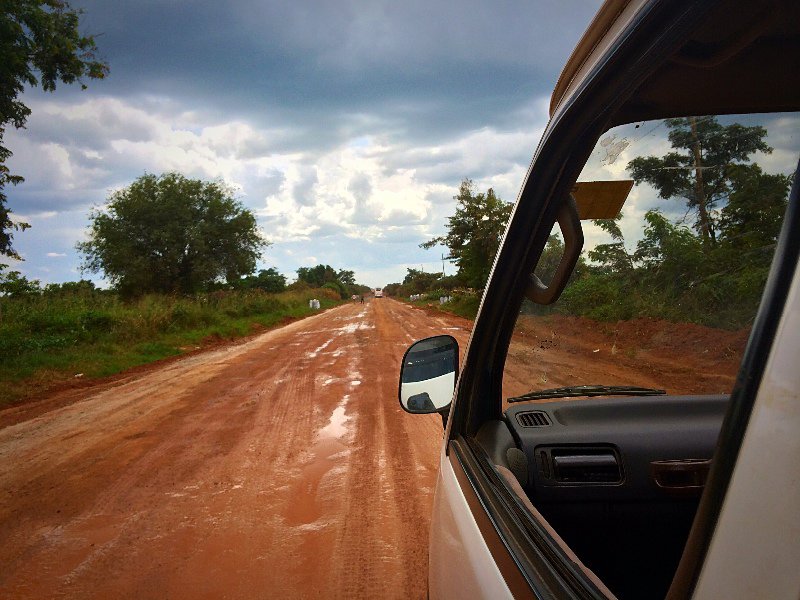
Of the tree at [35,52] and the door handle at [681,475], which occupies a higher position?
the tree at [35,52]

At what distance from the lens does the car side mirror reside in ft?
6.53

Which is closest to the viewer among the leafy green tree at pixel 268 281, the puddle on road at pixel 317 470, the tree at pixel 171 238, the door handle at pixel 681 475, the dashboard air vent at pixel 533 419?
the door handle at pixel 681 475

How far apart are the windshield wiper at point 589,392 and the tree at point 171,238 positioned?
29.5 metres

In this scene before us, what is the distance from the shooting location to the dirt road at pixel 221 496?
293cm

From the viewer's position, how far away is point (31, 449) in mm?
5695

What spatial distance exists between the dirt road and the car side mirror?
4.32 feet

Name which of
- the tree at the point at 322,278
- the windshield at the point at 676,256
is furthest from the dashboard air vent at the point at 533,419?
the tree at the point at 322,278

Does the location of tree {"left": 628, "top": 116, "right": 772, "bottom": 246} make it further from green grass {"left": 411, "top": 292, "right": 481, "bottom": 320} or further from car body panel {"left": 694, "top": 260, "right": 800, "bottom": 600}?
green grass {"left": 411, "top": 292, "right": 481, "bottom": 320}

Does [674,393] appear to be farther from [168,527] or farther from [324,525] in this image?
[168,527]

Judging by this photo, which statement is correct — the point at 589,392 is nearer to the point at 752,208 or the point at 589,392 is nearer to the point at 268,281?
the point at 752,208

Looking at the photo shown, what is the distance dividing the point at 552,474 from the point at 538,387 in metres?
0.33


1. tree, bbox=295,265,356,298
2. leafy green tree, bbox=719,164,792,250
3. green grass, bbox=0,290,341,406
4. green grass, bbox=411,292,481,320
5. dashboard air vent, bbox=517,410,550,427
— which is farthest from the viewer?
tree, bbox=295,265,356,298

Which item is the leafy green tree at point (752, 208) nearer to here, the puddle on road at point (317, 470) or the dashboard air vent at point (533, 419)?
the dashboard air vent at point (533, 419)

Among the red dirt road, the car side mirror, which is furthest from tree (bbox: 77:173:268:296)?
the car side mirror
